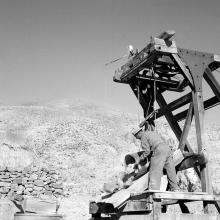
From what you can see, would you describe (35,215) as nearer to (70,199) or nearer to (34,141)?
(70,199)

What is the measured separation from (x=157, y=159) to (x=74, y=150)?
2344 cm

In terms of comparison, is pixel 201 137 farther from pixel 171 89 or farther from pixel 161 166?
pixel 171 89

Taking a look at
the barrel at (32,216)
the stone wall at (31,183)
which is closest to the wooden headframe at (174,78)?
the barrel at (32,216)

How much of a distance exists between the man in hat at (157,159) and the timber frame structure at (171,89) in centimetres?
39

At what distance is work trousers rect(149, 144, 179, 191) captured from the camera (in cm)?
648

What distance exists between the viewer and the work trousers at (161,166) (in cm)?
648

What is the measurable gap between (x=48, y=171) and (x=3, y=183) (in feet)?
8.50

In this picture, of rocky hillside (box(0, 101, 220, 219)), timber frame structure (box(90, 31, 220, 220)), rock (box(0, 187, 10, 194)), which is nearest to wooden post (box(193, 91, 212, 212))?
timber frame structure (box(90, 31, 220, 220))

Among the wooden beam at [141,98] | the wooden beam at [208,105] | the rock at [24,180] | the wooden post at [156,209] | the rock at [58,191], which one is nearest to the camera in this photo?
the wooden post at [156,209]

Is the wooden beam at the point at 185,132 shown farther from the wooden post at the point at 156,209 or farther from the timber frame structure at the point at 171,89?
the wooden post at the point at 156,209

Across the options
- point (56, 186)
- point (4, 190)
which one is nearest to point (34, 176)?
point (56, 186)

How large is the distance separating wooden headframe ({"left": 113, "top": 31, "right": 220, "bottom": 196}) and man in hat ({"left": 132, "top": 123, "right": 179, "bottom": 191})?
1.77ft

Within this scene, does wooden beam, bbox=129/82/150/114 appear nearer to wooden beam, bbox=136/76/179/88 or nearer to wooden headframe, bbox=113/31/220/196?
wooden headframe, bbox=113/31/220/196

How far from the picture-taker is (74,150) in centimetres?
2969
